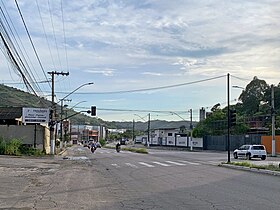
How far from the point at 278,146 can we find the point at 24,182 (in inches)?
1941

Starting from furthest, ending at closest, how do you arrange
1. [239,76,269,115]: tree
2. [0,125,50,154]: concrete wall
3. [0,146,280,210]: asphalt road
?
[239,76,269,115]: tree, [0,125,50,154]: concrete wall, [0,146,280,210]: asphalt road

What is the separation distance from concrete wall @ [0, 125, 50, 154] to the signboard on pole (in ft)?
15.9

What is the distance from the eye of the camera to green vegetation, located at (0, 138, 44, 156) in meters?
46.4

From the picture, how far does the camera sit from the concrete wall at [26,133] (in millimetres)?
51406

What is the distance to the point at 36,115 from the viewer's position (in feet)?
191

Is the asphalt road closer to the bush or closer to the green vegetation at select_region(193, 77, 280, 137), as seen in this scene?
the bush

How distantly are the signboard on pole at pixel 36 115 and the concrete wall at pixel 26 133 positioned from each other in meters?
4.84

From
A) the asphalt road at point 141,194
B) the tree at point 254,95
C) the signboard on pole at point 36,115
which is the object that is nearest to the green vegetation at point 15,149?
the signboard on pole at point 36,115

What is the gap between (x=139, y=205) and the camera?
13258 millimetres

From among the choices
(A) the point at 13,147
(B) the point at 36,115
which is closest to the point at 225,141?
(B) the point at 36,115

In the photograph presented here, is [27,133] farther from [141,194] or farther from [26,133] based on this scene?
[141,194]

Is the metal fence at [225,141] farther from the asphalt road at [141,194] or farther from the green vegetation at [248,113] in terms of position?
the asphalt road at [141,194]

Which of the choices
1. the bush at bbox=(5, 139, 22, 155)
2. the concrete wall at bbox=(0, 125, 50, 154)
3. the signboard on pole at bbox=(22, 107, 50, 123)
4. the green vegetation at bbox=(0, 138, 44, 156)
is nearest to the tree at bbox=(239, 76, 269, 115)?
the signboard on pole at bbox=(22, 107, 50, 123)

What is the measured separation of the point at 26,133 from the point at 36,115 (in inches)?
251
